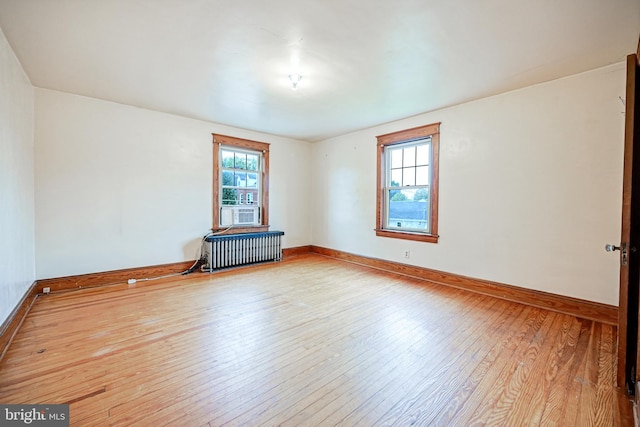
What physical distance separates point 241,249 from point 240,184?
4.30 feet

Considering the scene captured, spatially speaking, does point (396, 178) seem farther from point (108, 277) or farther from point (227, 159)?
point (108, 277)

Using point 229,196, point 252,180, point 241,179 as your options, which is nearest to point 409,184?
point 252,180

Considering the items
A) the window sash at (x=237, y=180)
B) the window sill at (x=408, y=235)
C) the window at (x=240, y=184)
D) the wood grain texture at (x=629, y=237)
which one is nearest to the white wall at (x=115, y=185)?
the window at (x=240, y=184)

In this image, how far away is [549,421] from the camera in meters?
1.50

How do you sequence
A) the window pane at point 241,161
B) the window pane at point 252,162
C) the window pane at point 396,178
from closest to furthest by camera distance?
the window pane at point 396,178, the window pane at point 241,161, the window pane at point 252,162

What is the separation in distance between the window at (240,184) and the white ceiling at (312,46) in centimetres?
143

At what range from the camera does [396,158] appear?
4.82 m

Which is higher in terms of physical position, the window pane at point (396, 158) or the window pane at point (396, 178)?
the window pane at point (396, 158)

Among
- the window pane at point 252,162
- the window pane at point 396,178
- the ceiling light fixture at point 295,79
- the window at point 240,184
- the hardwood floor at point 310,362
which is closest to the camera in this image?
the hardwood floor at point 310,362

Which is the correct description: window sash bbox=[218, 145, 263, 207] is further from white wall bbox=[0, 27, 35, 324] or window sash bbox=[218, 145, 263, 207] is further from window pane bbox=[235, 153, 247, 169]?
white wall bbox=[0, 27, 35, 324]

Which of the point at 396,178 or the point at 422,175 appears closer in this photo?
the point at 422,175

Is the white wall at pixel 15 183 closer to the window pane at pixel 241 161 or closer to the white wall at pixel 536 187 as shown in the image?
the window pane at pixel 241 161

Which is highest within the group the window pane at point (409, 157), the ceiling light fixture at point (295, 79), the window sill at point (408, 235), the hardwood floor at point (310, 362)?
the ceiling light fixture at point (295, 79)

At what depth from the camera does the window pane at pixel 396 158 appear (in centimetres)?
475
